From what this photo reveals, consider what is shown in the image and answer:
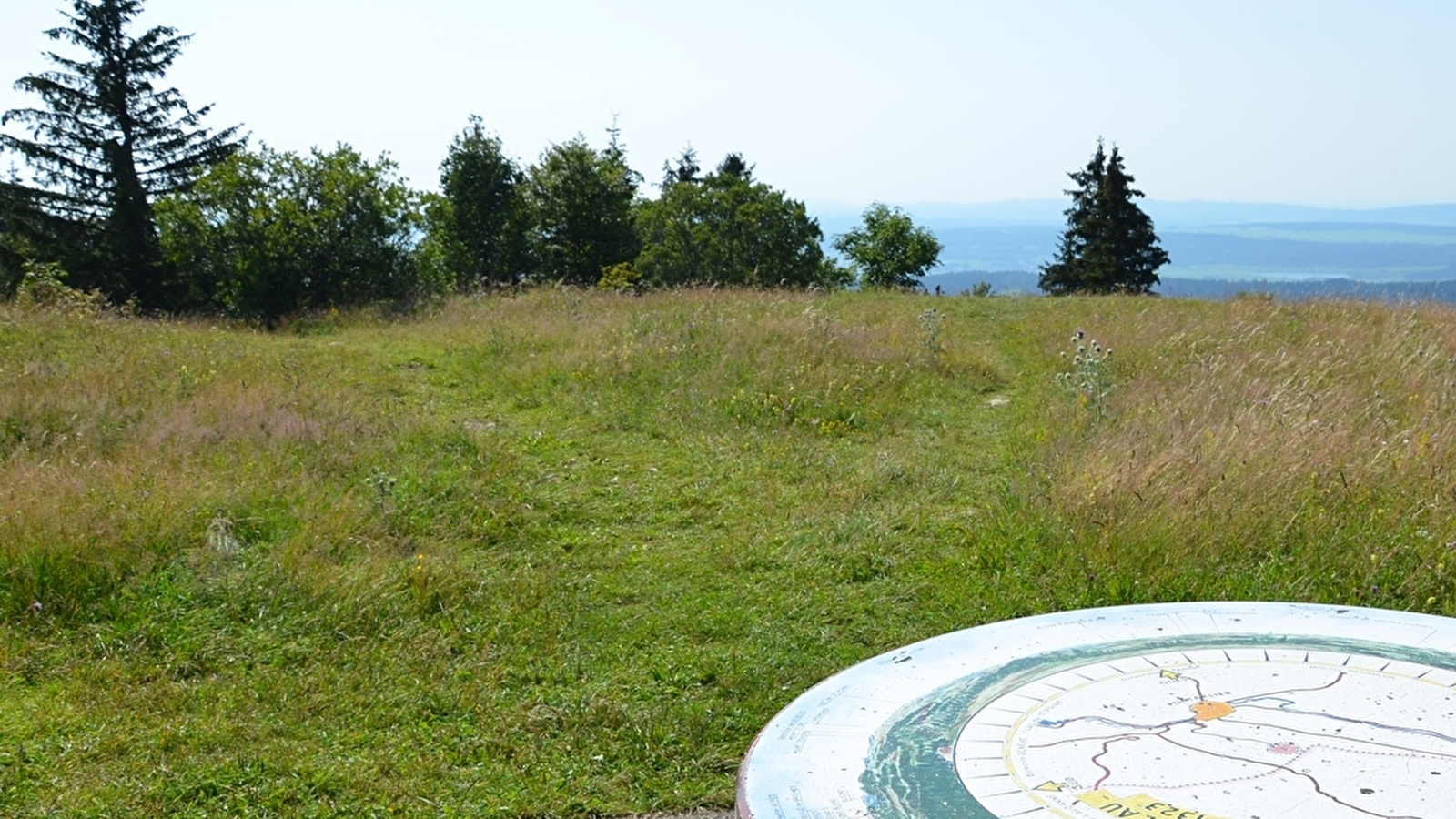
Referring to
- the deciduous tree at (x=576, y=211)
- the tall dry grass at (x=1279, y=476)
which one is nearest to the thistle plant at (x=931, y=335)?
the tall dry grass at (x=1279, y=476)

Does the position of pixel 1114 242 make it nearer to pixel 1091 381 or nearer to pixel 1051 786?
pixel 1091 381

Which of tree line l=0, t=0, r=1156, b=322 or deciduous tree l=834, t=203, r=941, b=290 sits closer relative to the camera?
tree line l=0, t=0, r=1156, b=322

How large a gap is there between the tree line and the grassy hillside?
596 centimetres

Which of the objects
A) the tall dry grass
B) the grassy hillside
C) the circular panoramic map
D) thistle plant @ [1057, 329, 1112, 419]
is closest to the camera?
the circular panoramic map

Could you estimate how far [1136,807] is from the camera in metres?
2.47

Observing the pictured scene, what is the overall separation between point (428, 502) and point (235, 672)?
2253 millimetres

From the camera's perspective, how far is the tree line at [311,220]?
1675 cm

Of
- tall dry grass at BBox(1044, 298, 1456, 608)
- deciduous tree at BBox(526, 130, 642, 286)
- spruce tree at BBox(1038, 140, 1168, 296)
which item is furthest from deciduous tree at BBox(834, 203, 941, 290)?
tall dry grass at BBox(1044, 298, 1456, 608)

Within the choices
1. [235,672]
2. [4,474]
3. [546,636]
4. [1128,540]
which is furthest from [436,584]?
[1128,540]

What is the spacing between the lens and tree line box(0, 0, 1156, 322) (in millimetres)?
16750

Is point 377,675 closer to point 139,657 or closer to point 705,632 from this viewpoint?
point 139,657

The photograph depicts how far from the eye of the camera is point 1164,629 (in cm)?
372

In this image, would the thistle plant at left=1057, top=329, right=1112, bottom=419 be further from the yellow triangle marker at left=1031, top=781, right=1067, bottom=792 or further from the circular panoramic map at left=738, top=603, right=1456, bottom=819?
the yellow triangle marker at left=1031, top=781, right=1067, bottom=792

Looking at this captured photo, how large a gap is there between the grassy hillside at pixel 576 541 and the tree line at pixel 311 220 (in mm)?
5961
